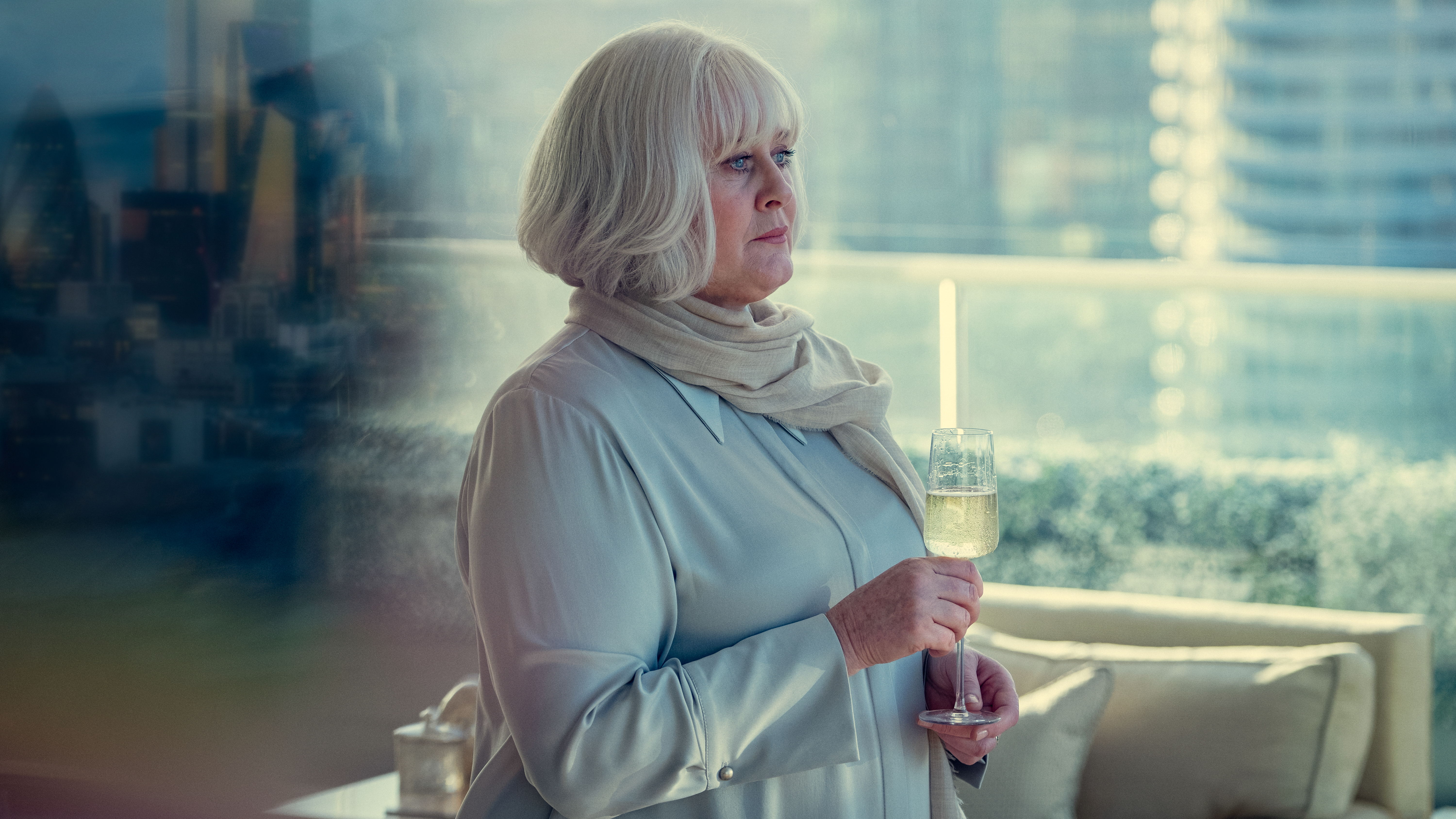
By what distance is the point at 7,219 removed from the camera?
1.92 metres

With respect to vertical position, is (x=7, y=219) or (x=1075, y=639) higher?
(x=7, y=219)

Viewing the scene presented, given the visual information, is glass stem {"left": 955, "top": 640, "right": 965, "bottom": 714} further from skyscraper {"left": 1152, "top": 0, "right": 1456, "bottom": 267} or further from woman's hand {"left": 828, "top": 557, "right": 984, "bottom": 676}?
skyscraper {"left": 1152, "top": 0, "right": 1456, "bottom": 267}

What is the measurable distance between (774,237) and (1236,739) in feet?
5.62

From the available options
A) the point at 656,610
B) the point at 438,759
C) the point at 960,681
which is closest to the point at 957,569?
the point at 960,681

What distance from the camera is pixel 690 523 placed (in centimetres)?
129

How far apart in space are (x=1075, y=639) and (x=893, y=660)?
182cm

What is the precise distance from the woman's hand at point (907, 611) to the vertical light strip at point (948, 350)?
321cm

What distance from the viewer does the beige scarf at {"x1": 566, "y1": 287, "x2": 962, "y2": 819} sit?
139 centimetres

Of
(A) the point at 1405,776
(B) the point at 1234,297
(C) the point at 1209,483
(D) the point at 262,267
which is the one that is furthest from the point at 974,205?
(D) the point at 262,267

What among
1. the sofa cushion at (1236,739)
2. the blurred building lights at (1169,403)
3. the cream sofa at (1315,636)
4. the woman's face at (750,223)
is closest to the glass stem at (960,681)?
the woman's face at (750,223)

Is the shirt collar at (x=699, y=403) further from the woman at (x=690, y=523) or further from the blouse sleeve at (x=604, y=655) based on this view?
the blouse sleeve at (x=604, y=655)

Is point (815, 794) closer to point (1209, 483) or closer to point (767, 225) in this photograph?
point (767, 225)

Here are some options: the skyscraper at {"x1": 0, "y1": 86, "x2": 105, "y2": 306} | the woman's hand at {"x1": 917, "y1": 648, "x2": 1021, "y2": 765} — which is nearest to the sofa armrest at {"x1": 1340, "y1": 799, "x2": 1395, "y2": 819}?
the woman's hand at {"x1": 917, "y1": 648, "x2": 1021, "y2": 765}

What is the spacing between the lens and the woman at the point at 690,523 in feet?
3.91
